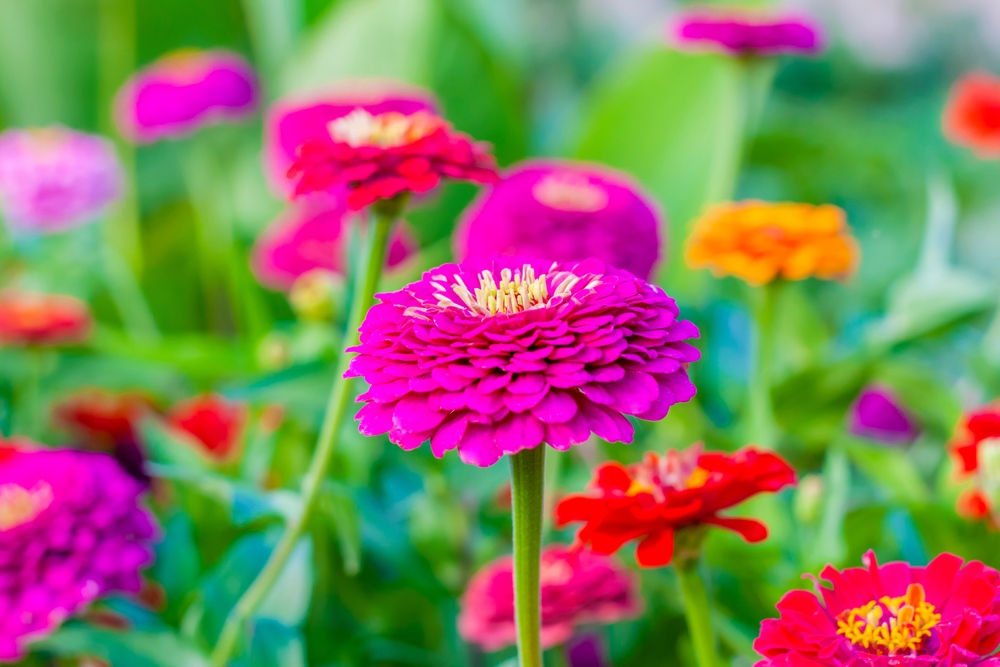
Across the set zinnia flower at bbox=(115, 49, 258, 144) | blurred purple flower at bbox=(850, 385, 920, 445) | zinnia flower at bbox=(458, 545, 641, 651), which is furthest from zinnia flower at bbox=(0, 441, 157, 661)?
blurred purple flower at bbox=(850, 385, 920, 445)

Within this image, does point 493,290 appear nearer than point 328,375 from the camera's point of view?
Yes

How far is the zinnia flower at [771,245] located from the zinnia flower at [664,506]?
4.6 inches

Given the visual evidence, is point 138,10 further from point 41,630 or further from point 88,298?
point 41,630

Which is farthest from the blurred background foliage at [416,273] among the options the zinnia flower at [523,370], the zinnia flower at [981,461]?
the zinnia flower at [523,370]

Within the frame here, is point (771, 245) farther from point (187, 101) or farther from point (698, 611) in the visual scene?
point (187, 101)

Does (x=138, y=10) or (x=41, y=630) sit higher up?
(x=138, y=10)

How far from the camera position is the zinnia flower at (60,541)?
13.9 inches

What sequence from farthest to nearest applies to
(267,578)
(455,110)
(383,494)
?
(455,110) → (383,494) → (267,578)

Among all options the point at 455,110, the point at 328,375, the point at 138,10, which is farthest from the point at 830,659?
the point at 138,10

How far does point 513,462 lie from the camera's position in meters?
0.25

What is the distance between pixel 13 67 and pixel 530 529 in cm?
111

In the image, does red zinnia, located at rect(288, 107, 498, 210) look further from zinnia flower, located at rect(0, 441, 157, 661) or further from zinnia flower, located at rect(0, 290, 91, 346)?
zinnia flower, located at rect(0, 290, 91, 346)

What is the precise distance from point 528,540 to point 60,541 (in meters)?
0.20

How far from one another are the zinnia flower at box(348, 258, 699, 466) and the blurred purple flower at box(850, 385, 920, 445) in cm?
48
